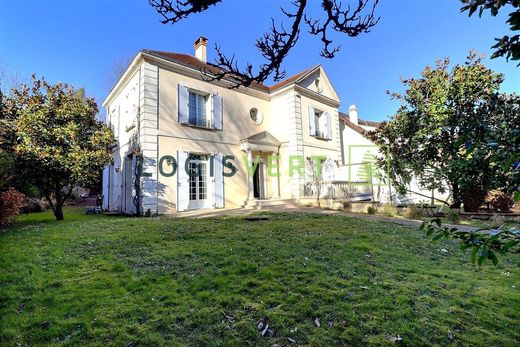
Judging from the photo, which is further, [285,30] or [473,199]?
[473,199]

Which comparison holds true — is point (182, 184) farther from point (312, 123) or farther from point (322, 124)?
point (322, 124)

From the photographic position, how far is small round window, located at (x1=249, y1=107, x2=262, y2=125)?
45.2 feet

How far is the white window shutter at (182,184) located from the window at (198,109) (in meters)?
1.68

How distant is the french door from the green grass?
5613 mm

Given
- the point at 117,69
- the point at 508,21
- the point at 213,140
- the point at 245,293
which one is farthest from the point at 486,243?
the point at 117,69

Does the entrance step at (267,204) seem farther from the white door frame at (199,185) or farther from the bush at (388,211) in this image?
the bush at (388,211)

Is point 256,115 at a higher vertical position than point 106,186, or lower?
higher

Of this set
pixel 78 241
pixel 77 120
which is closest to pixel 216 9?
pixel 78 241

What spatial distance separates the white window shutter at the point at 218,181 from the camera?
11.4 meters

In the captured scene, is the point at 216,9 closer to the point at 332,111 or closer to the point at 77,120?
the point at 77,120

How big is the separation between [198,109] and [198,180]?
312 cm

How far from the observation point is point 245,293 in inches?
124

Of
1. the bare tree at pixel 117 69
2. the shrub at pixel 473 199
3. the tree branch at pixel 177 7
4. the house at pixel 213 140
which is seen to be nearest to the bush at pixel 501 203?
the shrub at pixel 473 199

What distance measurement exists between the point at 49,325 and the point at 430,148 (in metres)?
11.4
